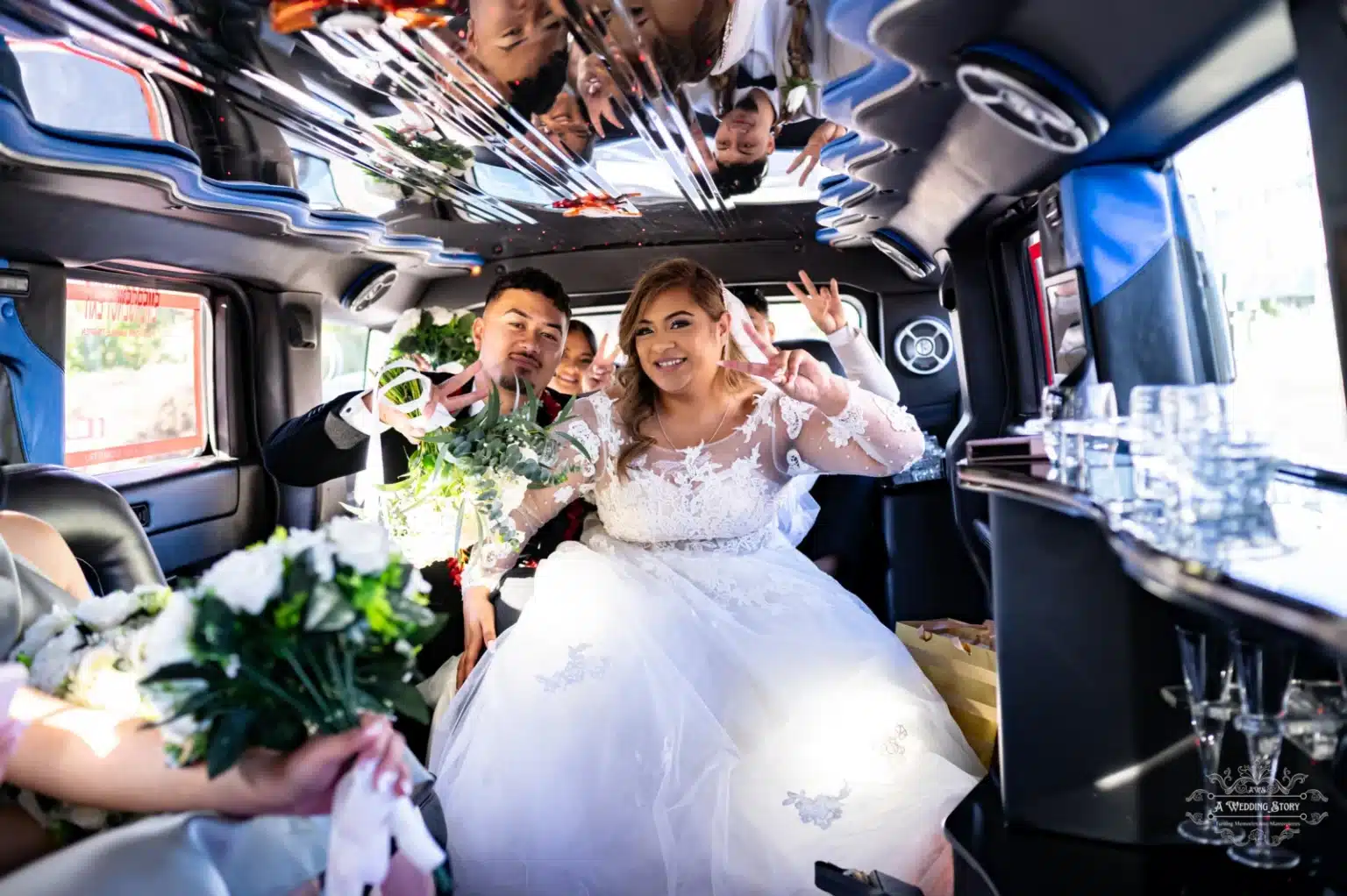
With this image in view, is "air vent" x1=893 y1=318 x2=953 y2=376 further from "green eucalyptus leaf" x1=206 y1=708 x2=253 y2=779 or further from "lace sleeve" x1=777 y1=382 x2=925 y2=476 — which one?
"green eucalyptus leaf" x1=206 y1=708 x2=253 y2=779

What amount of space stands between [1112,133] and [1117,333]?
1.98 feet

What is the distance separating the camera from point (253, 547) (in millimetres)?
1106

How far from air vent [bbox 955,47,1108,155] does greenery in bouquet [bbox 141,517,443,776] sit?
182 centimetres

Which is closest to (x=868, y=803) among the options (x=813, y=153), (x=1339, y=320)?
(x=1339, y=320)

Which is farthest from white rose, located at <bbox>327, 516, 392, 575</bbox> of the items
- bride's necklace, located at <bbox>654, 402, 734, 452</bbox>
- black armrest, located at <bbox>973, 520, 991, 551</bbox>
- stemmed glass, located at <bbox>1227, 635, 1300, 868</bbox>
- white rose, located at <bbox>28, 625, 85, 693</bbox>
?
black armrest, located at <bbox>973, 520, 991, 551</bbox>

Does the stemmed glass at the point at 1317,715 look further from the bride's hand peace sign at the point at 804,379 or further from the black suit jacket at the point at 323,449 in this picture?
the black suit jacket at the point at 323,449

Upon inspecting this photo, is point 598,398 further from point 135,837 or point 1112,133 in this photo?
point 135,837

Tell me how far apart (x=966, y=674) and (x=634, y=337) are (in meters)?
1.41

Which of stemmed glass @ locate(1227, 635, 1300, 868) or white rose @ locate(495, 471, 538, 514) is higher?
white rose @ locate(495, 471, 538, 514)

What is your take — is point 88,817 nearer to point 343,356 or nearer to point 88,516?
point 88,516

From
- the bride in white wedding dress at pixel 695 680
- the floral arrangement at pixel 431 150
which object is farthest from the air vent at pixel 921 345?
the floral arrangement at pixel 431 150

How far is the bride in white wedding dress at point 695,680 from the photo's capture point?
2164 mm

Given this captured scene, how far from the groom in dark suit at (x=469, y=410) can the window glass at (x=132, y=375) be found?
1.22 meters

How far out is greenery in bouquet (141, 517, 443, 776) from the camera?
104 centimetres
